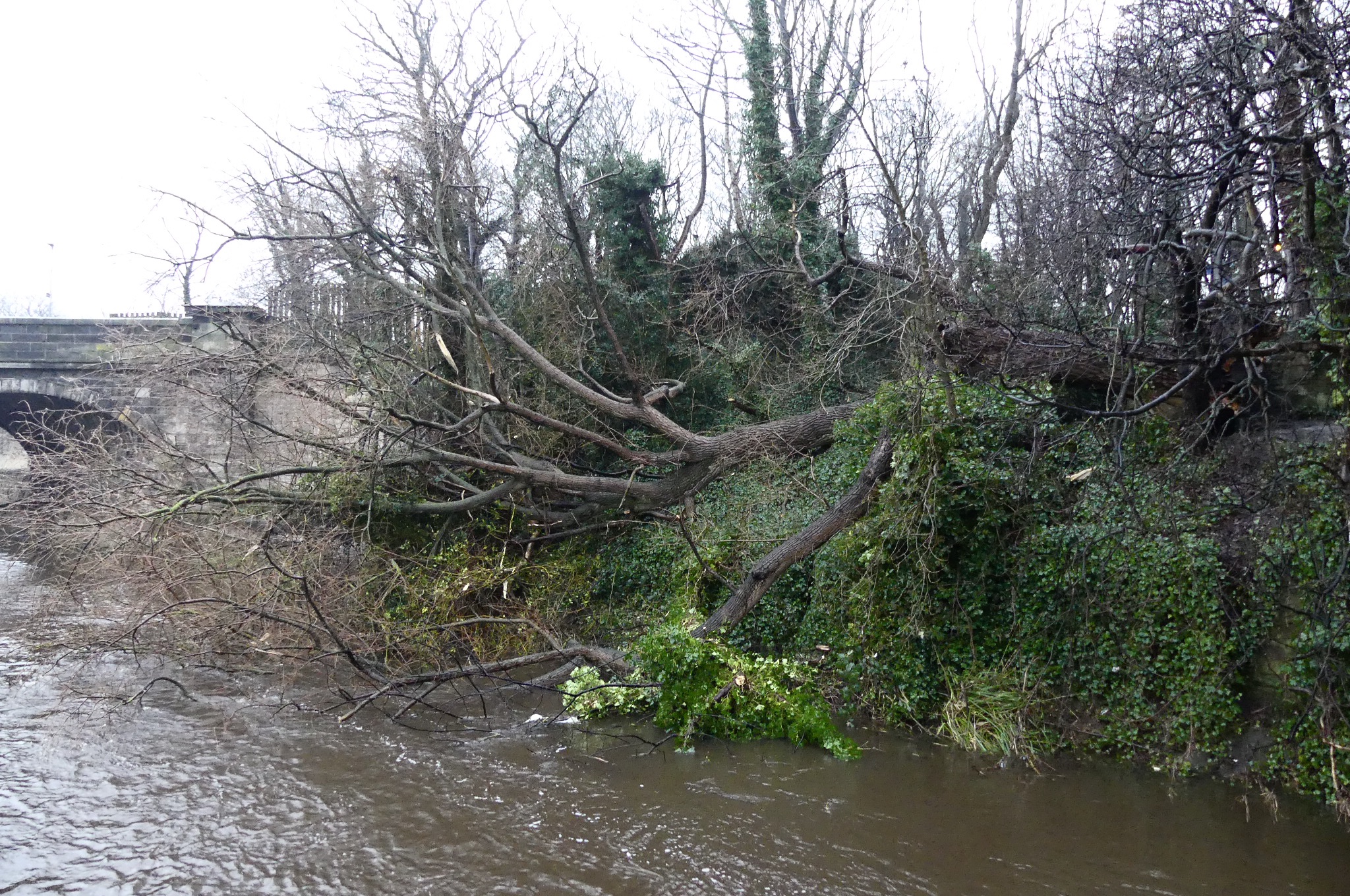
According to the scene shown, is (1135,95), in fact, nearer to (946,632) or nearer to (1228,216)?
(1228,216)

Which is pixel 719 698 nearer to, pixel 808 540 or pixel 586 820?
pixel 586 820

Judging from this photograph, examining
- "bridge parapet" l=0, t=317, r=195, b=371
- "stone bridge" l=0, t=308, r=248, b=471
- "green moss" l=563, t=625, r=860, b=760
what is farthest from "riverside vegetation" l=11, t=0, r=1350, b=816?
"bridge parapet" l=0, t=317, r=195, b=371

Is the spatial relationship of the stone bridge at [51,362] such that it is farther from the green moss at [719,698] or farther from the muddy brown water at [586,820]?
the green moss at [719,698]

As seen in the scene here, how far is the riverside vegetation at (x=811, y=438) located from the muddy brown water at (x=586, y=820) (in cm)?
49

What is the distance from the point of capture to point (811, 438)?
Answer: 12.9m

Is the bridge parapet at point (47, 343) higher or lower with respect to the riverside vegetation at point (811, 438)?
higher

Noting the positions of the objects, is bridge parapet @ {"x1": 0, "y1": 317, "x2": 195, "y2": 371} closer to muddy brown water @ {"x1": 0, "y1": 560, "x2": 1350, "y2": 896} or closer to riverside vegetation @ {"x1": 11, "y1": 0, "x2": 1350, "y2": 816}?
riverside vegetation @ {"x1": 11, "y1": 0, "x2": 1350, "y2": 816}

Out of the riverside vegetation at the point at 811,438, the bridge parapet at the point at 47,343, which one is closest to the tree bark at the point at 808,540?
the riverside vegetation at the point at 811,438

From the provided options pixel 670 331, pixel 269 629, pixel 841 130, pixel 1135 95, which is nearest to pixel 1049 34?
pixel 841 130

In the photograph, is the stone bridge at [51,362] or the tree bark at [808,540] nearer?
the tree bark at [808,540]

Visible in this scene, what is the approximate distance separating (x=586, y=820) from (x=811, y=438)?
280 inches

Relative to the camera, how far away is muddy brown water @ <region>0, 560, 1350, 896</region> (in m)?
6.12

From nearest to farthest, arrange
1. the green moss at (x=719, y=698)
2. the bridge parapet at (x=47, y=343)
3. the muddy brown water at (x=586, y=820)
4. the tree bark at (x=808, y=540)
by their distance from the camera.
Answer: the muddy brown water at (x=586, y=820), the green moss at (x=719, y=698), the tree bark at (x=808, y=540), the bridge parapet at (x=47, y=343)

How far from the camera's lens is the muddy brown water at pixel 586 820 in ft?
20.1
